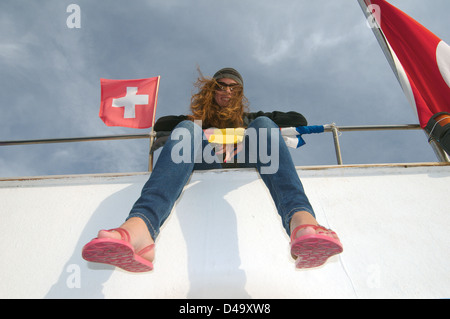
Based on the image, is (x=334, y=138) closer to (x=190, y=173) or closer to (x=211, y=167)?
(x=211, y=167)

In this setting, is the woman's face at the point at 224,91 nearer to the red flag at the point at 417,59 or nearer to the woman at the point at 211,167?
the woman at the point at 211,167

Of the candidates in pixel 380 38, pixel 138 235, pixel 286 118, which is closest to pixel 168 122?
pixel 286 118

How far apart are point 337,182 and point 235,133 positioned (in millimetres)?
612

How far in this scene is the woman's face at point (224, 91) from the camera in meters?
1.51

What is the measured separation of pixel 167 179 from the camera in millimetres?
852

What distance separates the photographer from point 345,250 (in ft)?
3.23

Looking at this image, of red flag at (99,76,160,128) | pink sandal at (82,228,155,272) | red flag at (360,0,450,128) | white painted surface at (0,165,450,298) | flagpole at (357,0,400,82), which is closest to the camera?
pink sandal at (82,228,155,272)

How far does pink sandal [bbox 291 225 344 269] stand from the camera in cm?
61

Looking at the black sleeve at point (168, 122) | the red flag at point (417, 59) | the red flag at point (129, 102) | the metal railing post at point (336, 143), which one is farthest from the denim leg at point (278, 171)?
the red flag at point (129, 102)

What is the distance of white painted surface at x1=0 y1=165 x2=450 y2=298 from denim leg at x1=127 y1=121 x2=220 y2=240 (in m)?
0.27

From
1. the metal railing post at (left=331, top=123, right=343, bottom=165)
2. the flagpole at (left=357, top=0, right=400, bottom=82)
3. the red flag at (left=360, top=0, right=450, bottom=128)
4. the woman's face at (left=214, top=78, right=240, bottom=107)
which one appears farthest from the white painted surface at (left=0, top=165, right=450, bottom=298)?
the flagpole at (left=357, top=0, right=400, bottom=82)

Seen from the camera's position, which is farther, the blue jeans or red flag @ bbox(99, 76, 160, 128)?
red flag @ bbox(99, 76, 160, 128)

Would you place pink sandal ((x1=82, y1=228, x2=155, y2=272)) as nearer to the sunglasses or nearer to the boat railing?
the boat railing

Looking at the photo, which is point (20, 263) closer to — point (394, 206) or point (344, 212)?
point (344, 212)
